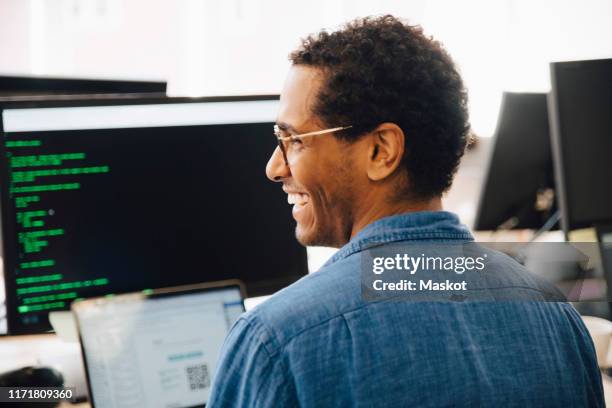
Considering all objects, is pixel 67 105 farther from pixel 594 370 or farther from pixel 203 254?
pixel 594 370

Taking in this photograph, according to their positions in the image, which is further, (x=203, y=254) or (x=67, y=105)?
(x=203, y=254)

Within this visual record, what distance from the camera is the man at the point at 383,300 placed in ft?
2.19

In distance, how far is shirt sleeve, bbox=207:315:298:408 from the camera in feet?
2.15

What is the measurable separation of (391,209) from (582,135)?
2.41ft

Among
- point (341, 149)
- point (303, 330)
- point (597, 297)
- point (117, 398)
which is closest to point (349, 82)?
point (341, 149)

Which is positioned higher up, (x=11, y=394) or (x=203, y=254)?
(x=203, y=254)

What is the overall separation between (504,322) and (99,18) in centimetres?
312

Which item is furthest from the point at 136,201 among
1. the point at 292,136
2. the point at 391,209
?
the point at 391,209

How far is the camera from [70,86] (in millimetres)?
1370

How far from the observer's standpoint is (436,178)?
85 centimetres

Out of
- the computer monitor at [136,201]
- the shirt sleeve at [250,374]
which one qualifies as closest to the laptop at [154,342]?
the computer monitor at [136,201]

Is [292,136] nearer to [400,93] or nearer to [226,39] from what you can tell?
[400,93]

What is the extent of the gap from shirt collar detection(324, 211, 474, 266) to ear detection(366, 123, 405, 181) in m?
0.06

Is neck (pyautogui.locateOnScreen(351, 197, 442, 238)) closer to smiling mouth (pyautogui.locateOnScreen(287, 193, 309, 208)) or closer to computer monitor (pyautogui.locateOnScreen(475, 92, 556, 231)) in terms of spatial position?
smiling mouth (pyautogui.locateOnScreen(287, 193, 309, 208))
